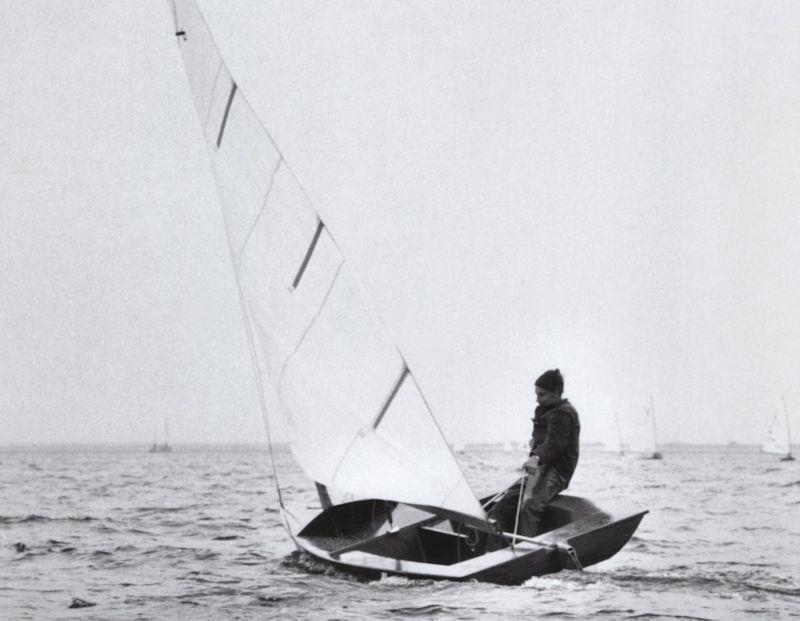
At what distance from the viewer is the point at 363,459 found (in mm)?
7957

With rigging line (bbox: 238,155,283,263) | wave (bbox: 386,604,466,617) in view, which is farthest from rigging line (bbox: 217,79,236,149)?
wave (bbox: 386,604,466,617)

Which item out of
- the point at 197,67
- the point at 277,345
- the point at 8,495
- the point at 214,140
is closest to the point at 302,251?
the point at 277,345

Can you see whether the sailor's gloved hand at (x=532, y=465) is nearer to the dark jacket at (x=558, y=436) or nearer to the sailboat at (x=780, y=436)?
Result: the dark jacket at (x=558, y=436)

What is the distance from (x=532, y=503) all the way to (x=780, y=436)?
224 feet

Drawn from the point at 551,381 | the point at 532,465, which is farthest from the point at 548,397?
the point at 532,465

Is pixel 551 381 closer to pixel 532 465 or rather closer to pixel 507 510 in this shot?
pixel 532 465

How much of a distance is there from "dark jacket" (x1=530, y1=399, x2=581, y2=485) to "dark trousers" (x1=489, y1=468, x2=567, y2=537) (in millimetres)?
100

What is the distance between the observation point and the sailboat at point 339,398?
748 cm

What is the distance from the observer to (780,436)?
70.6m

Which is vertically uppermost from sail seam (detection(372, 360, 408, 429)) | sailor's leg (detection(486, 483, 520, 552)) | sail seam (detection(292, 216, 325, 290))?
sail seam (detection(292, 216, 325, 290))

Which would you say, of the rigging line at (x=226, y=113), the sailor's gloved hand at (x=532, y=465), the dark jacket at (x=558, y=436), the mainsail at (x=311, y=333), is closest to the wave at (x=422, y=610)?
the mainsail at (x=311, y=333)

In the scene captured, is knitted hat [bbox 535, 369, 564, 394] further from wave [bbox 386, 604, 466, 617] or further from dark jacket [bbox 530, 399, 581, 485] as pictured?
wave [bbox 386, 604, 466, 617]

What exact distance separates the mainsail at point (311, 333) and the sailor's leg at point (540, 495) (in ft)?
5.48

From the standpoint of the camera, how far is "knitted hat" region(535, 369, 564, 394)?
27.8 feet
